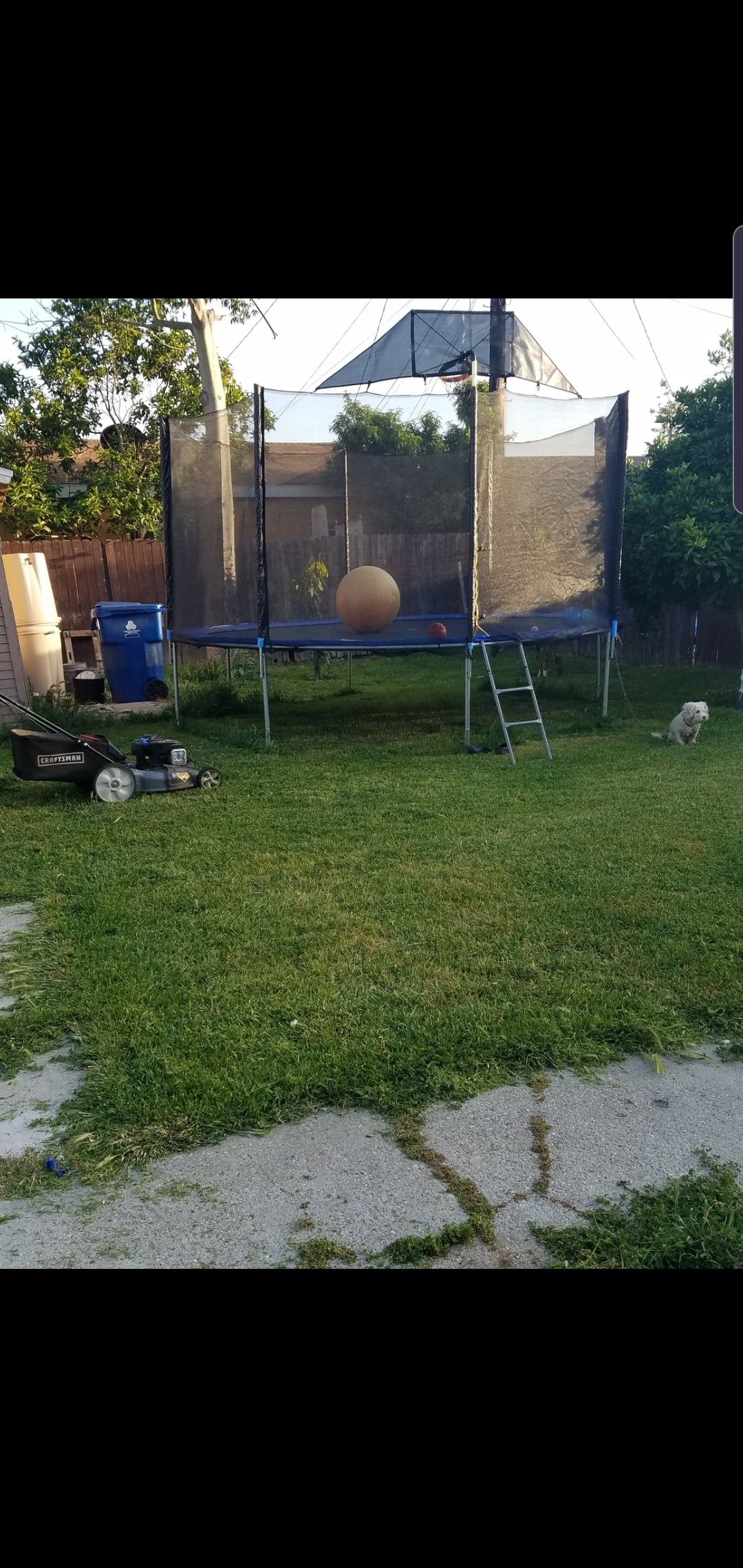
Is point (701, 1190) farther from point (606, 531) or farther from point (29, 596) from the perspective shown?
point (29, 596)

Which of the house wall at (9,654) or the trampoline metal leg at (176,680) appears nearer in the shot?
the trampoline metal leg at (176,680)

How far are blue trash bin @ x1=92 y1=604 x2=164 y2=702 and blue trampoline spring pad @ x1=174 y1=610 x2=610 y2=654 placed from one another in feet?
3.80

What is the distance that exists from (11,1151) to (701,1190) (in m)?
1.72

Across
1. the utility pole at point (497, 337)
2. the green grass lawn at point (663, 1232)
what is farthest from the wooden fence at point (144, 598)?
the green grass lawn at point (663, 1232)

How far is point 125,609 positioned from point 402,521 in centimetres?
307

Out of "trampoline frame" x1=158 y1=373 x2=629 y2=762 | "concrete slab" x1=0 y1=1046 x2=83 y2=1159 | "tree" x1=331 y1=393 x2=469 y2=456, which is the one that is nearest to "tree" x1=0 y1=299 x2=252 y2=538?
"tree" x1=331 y1=393 x2=469 y2=456

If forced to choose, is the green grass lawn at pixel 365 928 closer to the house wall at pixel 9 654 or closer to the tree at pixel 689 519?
the house wall at pixel 9 654

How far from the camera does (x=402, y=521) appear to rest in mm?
9531

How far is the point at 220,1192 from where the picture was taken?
2508mm

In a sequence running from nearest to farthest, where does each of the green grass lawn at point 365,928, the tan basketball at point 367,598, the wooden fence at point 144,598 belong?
the green grass lawn at point 365,928 → the tan basketball at point 367,598 → the wooden fence at point 144,598

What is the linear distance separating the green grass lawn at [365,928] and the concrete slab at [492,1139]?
0.31 ft

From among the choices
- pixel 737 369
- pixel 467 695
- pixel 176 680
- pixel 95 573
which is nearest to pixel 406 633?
pixel 467 695

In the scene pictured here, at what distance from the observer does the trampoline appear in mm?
8523

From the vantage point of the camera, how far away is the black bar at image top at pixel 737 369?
5.65 feet
